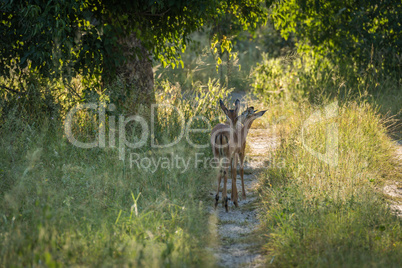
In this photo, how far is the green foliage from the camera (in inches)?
389

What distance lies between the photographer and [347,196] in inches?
187

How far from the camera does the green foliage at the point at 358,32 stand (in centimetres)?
989

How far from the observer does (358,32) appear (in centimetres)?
1023

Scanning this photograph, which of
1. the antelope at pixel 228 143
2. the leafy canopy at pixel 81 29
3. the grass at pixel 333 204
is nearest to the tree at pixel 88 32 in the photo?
the leafy canopy at pixel 81 29

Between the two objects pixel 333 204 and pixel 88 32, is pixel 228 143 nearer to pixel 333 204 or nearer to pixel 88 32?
pixel 333 204

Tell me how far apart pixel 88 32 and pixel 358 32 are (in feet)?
21.3

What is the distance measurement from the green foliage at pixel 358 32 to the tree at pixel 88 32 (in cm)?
318

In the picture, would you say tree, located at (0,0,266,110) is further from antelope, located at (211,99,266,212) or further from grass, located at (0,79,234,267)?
antelope, located at (211,99,266,212)

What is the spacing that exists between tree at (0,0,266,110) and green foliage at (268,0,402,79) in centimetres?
318

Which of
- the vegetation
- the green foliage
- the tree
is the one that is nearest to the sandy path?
the vegetation

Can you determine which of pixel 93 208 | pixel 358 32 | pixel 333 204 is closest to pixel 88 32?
pixel 93 208

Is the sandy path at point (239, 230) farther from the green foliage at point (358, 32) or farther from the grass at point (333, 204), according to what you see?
the green foliage at point (358, 32)

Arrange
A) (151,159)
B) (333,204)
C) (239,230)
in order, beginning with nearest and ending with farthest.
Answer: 1. (333,204)
2. (239,230)
3. (151,159)

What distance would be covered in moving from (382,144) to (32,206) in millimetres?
5230
